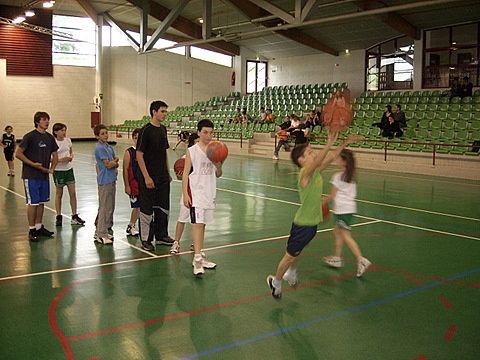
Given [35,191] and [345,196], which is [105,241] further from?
[345,196]

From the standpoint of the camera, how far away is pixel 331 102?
4.77 meters

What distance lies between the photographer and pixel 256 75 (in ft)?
119

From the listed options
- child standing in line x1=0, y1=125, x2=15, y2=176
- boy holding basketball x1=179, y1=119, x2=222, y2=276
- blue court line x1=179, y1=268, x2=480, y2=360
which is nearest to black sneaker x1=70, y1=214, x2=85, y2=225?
boy holding basketball x1=179, y1=119, x2=222, y2=276

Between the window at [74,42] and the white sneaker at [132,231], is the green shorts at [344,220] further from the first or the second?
the window at [74,42]

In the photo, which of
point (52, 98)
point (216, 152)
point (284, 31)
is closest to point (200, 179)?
point (216, 152)

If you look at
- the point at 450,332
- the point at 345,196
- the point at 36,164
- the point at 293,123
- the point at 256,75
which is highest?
the point at 256,75

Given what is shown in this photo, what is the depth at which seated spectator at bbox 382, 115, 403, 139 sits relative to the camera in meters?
19.8

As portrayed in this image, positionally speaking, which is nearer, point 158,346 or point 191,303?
point 158,346

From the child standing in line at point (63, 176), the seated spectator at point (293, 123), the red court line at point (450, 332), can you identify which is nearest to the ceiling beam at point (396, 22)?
the seated spectator at point (293, 123)

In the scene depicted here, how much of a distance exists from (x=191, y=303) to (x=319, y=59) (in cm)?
2745

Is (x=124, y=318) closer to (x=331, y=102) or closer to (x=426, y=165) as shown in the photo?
(x=331, y=102)

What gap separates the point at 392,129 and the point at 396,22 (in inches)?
238

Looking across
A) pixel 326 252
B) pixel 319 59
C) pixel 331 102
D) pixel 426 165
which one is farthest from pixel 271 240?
pixel 319 59

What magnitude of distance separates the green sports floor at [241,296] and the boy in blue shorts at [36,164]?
51cm
